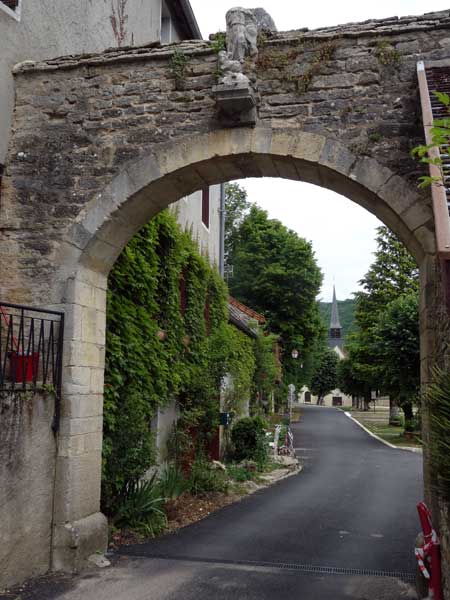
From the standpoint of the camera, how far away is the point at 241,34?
5.84 meters

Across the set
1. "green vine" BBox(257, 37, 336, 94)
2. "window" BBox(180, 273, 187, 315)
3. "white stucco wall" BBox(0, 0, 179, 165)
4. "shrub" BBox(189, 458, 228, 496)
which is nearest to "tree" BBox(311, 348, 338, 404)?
"window" BBox(180, 273, 187, 315)

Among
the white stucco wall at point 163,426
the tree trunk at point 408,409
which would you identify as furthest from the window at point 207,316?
the tree trunk at point 408,409

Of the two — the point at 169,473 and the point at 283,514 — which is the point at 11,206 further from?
the point at 283,514

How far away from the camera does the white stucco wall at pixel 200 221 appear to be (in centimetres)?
1073

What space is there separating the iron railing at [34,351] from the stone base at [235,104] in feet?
8.35

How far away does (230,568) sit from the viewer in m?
5.60

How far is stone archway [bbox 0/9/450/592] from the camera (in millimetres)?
5496

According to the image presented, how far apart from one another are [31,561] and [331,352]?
59.7 m

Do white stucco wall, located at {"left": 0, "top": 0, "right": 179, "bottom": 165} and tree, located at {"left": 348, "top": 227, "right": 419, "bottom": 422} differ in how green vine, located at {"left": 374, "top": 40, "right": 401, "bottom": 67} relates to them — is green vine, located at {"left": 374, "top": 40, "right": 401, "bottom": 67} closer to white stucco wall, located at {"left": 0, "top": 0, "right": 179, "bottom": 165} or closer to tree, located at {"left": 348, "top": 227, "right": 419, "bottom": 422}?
white stucco wall, located at {"left": 0, "top": 0, "right": 179, "bottom": 165}

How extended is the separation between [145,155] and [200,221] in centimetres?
632

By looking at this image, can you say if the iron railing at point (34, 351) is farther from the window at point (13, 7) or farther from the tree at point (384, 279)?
the tree at point (384, 279)

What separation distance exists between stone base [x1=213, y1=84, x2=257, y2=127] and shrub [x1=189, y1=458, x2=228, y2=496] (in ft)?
18.8

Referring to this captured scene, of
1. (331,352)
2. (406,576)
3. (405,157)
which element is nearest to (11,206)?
(405,157)

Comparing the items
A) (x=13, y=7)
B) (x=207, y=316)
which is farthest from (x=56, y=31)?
(x=207, y=316)
